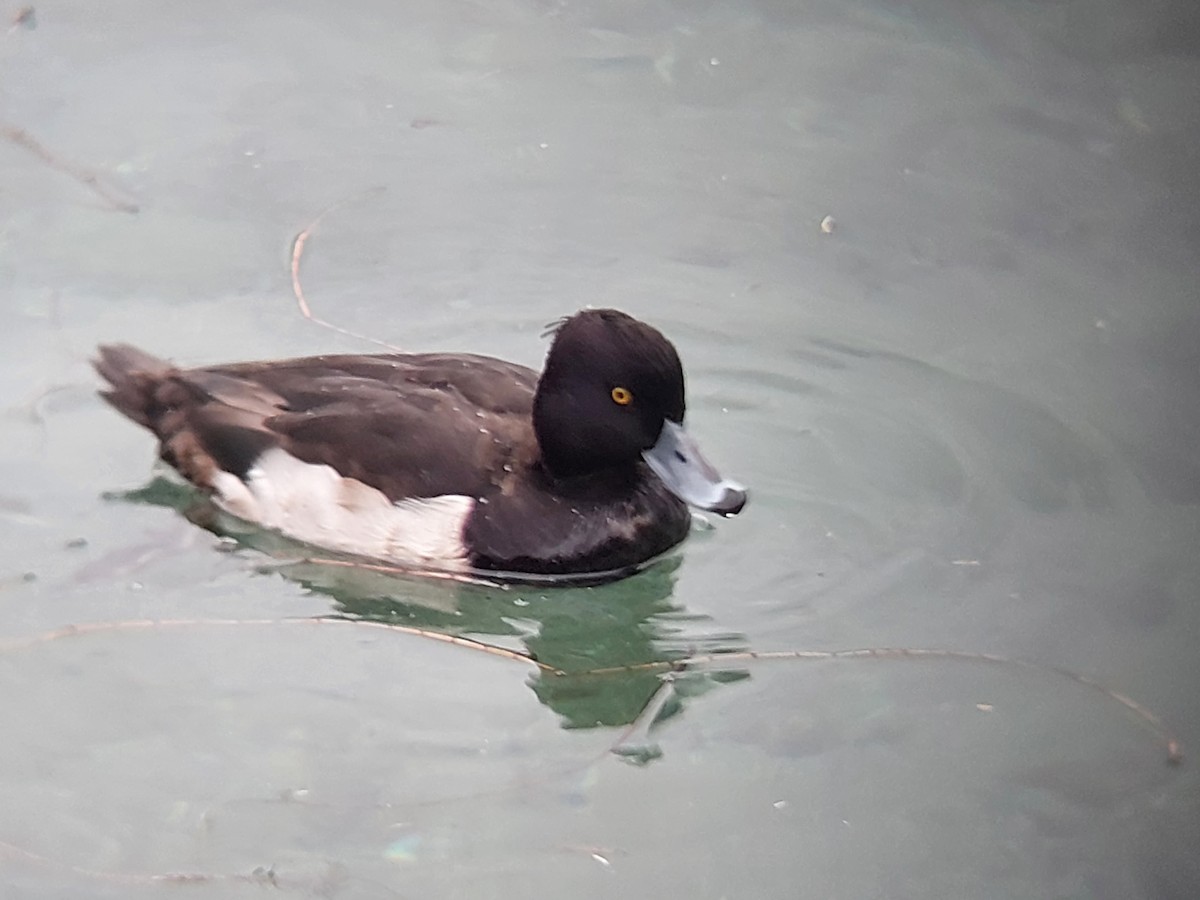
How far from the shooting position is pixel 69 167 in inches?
262

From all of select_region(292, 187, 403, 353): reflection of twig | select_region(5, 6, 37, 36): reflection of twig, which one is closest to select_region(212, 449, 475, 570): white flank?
select_region(292, 187, 403, 353): reflection of twig

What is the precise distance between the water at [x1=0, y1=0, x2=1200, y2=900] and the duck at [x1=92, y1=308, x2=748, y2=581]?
14 cm

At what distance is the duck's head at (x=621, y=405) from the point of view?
4.47 m

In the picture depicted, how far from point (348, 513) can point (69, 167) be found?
2.68 m

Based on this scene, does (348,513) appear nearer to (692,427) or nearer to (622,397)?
(622,397)

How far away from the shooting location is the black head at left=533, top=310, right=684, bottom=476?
14.7 feet

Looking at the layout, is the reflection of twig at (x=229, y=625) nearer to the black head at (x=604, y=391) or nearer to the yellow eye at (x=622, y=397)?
the black head at (x=604, y=391)

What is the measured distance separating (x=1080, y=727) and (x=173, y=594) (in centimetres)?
235

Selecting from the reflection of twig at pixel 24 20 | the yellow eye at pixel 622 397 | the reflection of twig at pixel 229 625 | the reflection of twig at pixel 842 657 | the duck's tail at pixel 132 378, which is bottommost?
the reflection of twig at pixel 229 625

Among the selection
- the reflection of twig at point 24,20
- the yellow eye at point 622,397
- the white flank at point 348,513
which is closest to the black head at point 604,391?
the yellow eye at point 622,397

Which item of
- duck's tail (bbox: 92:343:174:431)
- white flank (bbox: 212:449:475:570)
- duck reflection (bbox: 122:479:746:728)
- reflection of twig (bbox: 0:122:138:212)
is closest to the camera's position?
duck reflection (bbox: 122:479:746:728)

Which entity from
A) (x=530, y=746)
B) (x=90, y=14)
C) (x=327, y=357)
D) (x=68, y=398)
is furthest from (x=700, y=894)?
(x=90, y=14)

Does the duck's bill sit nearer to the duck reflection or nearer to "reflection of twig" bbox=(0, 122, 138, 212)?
the duck reflection

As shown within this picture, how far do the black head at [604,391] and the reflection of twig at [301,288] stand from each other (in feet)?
3.97
